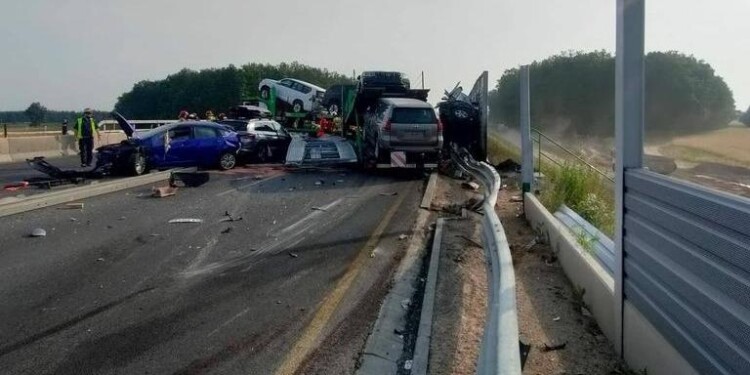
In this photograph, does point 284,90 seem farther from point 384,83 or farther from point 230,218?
point 230,218

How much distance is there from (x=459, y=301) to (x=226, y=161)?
14.4m

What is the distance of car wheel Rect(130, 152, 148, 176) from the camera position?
1741cm

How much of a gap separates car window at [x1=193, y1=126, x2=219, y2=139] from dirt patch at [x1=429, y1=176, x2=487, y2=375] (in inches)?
419

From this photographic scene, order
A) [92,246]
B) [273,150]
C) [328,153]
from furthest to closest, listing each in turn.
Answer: [273,150], [328,153], [92,246]

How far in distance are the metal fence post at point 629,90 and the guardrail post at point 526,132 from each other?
5.71m

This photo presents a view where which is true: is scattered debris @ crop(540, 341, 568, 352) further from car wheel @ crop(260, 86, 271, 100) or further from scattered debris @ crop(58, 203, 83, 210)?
car wheel @ crop(260, 86, 271, 100)

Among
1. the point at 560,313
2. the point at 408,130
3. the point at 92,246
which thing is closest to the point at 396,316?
the point at 560,313

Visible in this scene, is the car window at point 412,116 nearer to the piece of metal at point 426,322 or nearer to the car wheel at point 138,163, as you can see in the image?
the car wheel at point 138,163

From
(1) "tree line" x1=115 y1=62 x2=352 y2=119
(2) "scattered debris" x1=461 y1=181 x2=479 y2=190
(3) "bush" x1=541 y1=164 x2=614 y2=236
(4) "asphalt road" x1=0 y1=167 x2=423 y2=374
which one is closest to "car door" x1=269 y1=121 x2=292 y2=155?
(2) "scattered debris" x1=461 y1=181 x2=479 y2=190

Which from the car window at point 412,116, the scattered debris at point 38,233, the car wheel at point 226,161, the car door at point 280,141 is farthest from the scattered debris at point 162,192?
the car door at point 280,141

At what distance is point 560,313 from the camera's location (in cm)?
580

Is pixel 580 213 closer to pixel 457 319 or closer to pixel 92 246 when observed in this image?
pixel 457 319

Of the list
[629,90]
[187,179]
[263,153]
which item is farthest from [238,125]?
[629,90]

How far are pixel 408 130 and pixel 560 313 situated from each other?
12.6 meters
